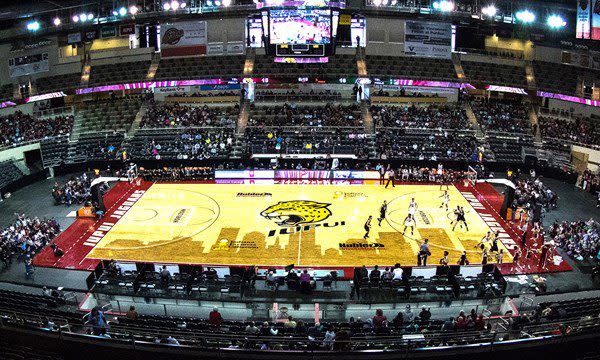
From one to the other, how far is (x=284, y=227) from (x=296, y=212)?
2.55 m

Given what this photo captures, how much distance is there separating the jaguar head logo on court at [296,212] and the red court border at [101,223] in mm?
5286

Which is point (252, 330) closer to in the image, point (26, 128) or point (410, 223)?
point (410, 223)

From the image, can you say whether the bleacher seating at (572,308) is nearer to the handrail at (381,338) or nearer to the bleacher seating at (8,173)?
the handrail at (381,338)

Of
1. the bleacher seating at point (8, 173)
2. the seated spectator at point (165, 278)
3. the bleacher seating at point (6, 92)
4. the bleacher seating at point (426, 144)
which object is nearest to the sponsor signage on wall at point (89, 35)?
the bleacher seating at point (6, 92)

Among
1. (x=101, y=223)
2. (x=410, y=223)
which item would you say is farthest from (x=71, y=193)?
(x=410, y=223)

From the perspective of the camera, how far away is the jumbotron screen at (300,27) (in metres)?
45.4

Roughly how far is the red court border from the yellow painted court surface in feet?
3.11

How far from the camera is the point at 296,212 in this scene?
3616 cm

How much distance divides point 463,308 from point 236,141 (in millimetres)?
28828

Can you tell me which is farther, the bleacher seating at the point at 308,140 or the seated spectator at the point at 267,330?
the bleacher seating at the point at 308,140

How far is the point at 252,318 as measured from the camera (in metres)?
22.2

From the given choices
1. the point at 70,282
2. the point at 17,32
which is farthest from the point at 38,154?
the point at 70,282

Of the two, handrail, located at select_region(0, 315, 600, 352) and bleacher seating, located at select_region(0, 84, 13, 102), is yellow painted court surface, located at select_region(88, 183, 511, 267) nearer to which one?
handrail, located at select_region(0, 315, 600, 352)

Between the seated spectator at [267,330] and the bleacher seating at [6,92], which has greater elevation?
the bleacher seating at [6,92]
